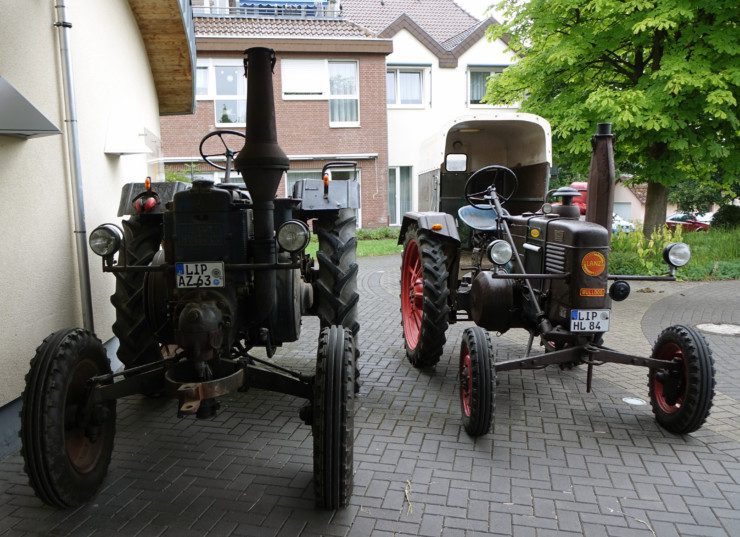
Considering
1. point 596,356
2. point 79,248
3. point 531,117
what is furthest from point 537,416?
point 531,117

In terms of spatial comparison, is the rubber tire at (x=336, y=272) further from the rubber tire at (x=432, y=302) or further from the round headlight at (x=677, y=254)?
the round headlight at (x=677, y=254)

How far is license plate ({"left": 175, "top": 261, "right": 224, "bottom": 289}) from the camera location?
121 inches

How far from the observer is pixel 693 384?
11.9 ft

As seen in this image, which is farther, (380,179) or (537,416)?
(380,179)

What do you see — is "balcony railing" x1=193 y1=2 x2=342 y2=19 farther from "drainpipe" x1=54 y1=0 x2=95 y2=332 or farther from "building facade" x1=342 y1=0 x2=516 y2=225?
"drainpipe" x1=54 y1=0 x2=95 y2=332

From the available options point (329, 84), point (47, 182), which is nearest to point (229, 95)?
point (329, 84)

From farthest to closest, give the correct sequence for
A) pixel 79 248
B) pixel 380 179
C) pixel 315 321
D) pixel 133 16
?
pixel 380 179, pixel 315 321, pixel 133 16, pixel 79 248

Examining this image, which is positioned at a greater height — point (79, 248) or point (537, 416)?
point (79, 248)

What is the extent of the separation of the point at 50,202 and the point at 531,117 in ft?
17.8

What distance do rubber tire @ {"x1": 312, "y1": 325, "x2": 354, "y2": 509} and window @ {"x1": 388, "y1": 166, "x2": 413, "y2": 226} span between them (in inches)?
688

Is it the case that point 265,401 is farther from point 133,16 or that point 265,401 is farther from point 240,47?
point 240,47

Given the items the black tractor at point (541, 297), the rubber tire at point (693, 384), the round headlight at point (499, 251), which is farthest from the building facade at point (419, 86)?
the rubber tire at point (693, 384)

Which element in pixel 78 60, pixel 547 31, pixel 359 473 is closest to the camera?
pixel 359 473

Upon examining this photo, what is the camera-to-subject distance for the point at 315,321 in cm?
805
